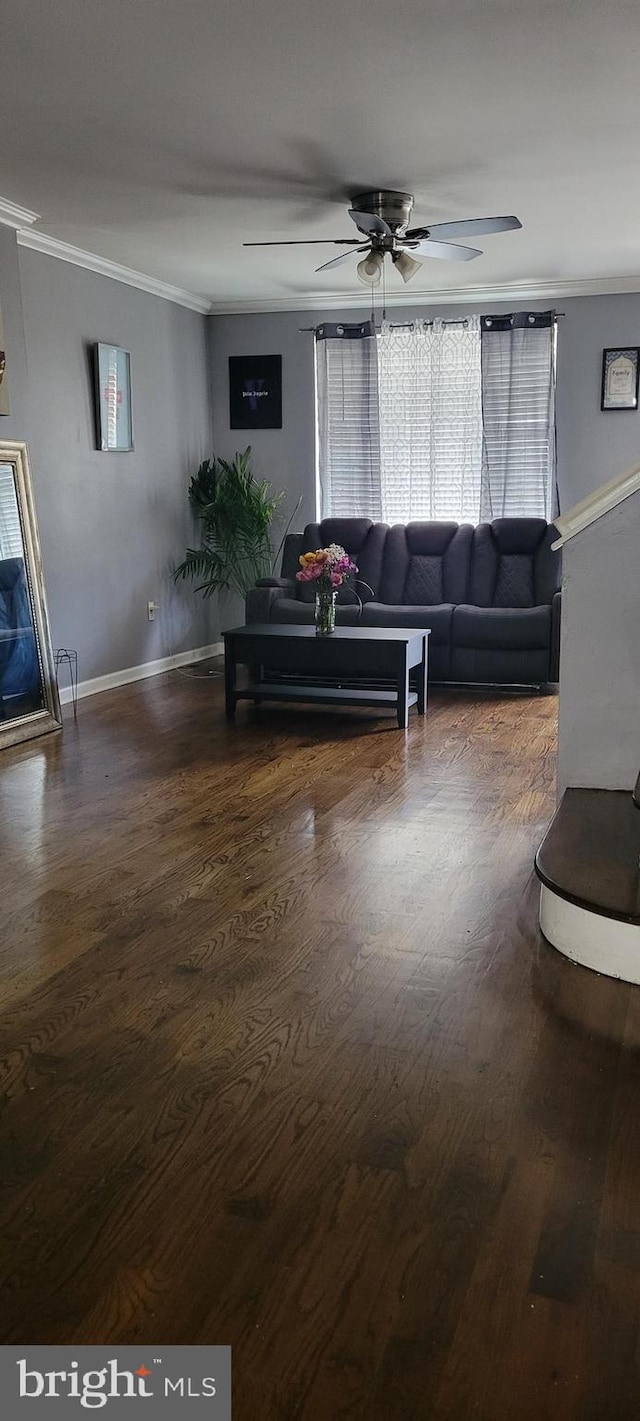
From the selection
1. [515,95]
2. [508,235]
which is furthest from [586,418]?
[515,95]

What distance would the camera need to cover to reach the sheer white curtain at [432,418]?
7258 millimetres

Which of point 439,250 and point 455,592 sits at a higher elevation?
point 439,250

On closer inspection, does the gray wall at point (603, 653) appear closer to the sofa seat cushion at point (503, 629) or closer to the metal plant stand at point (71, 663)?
the sofa seat cushion at point (503, 629)

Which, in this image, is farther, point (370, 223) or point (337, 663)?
point (337, 663)

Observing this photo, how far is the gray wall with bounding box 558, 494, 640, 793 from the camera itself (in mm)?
3068

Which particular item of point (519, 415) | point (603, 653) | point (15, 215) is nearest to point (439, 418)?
point (519, 415)

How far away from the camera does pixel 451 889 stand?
3074mm

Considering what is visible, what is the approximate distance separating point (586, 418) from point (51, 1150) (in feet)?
20.9

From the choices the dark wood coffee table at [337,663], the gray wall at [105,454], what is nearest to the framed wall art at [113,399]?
the gray wall at [105,454]

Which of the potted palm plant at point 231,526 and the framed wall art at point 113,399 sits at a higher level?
the framed wall art at point 113,399

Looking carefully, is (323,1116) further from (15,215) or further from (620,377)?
(620,377)

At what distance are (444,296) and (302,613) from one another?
8.74ft

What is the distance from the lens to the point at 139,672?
22.5 ft

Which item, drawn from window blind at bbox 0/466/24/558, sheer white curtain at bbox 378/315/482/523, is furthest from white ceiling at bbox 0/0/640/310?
sheer white curtain at bbox 378/315/482/523
